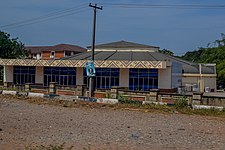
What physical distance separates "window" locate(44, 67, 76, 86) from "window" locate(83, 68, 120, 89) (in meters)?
1.87

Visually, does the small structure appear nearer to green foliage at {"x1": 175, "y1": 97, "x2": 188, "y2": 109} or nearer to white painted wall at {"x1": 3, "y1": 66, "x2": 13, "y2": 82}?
white painted wall at {"x1": 3, "y1": 66, "x2": 13, "y2": 82}

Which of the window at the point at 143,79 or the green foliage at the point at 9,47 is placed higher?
the green foliage at the point at 9,47

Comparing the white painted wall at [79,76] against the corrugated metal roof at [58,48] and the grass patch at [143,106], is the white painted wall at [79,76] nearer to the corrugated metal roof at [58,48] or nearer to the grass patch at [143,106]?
the grass patch at [143,106]

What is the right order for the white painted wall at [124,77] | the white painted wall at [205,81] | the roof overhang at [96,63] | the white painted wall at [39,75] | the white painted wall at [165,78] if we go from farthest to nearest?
the white painted wall at [205,81]
the white painted wall at [39,75]
the white painted wall at [124,77]
the white painted wall at [165,78]
the roof overhang at [96,63]

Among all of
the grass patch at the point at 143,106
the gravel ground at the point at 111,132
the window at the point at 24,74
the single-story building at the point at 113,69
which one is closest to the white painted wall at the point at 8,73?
the single-story building at the point at 113,69

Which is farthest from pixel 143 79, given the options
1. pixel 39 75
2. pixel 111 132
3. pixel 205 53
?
pixel 205 53

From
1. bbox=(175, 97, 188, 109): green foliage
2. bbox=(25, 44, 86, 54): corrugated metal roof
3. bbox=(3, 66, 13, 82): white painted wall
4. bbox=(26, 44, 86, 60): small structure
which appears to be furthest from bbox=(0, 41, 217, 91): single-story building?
bbox=(25, 44, 86, 54): corrugated metal roof

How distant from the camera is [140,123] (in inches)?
601

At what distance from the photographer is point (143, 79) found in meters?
35.8

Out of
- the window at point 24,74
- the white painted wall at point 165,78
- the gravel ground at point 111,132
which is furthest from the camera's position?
the window at point 24,74

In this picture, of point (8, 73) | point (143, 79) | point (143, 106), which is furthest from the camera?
point (8, 73)

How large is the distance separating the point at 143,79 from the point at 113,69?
3.22 meters

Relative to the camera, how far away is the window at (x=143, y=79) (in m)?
35.4

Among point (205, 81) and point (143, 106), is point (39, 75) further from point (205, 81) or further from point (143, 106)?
point (205, 81)
